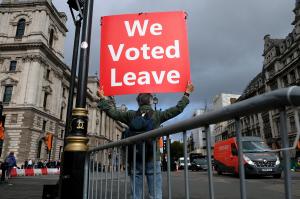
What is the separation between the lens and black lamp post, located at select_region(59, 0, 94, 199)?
3.58 m

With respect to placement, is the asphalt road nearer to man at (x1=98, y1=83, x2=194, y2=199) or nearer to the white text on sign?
man at (x1=98, y1=83, x2=194, y2=199)

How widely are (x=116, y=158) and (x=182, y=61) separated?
4.10 ft

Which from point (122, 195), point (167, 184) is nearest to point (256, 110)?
point (167, 184)

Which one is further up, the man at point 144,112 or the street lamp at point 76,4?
the street lamp at point 76,4

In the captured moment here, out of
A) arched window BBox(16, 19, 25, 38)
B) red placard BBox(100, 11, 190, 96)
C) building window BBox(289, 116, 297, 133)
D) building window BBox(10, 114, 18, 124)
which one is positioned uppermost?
arched window BBox(16, 19, 25, 38)

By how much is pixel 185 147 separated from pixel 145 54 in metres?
1.88

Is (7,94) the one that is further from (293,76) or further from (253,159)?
(253,159)

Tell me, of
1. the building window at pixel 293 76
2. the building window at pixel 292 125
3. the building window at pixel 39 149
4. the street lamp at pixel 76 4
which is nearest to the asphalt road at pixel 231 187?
the building window at pixel 292 125

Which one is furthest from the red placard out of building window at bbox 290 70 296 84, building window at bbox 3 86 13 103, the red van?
building window at bbox 290 70 296 84

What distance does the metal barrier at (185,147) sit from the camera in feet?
3.84

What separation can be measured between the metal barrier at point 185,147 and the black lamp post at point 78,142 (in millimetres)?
230

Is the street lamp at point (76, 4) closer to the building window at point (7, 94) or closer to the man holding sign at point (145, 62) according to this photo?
the man holding sign at point (145, 62)

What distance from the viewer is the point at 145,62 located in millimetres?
3613

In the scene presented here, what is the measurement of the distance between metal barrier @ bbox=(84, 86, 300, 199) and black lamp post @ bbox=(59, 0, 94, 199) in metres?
0.23
